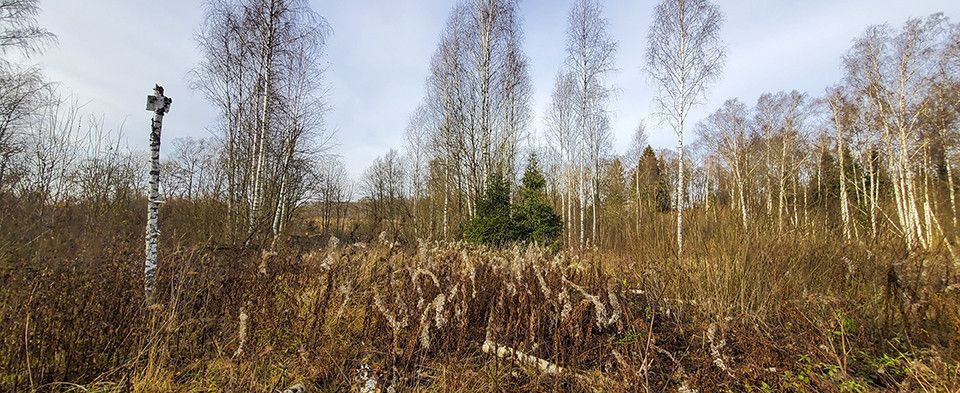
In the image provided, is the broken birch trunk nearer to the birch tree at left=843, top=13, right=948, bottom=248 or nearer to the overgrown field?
the overgrown field

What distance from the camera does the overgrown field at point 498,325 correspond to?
2.39 meters

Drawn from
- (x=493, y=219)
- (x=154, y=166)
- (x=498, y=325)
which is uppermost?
(x=154, y=166)

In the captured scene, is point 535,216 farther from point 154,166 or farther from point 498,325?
point 154,166

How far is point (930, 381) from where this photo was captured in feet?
7.39

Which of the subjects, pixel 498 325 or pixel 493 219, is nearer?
pixel 498 325

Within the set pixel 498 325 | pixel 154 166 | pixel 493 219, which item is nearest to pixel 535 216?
pixel 493 219

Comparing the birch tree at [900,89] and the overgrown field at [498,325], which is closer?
the overgrown field at [498,325]

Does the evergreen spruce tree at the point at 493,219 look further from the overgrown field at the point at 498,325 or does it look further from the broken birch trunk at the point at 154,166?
the broken birch trunk at the point at 154,166

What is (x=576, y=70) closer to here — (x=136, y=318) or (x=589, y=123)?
(x=589, y=123)

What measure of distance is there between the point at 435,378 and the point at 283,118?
30.1 feet

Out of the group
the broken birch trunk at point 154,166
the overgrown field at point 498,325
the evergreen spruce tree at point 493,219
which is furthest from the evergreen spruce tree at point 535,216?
the broken birch trunk at point 154,166

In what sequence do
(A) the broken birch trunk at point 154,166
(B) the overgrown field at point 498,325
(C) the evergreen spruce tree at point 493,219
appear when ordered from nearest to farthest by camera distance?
1. (B) the overgrown field at point 498,325
2. (A) the broken birch trunk at point 154,166
3. (C) the evergreen spruce tree at point 493,219

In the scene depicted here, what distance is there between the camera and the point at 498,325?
2844 millimetres

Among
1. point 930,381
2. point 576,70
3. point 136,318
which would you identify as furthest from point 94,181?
point 576,70
